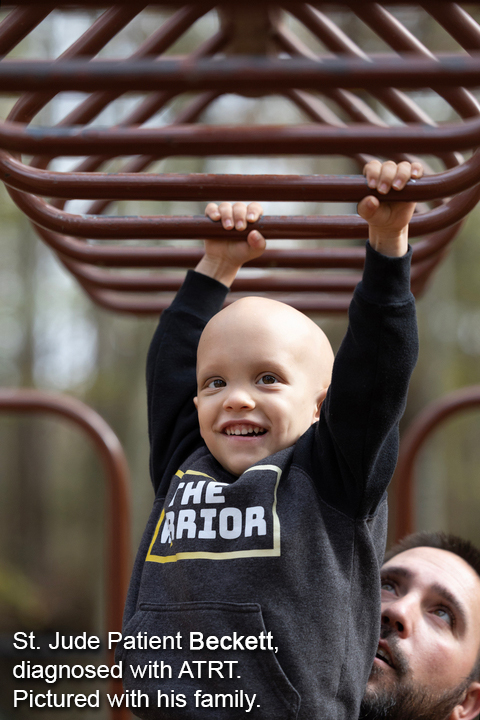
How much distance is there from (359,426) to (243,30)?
937 mm

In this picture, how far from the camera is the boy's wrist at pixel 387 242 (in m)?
0.97

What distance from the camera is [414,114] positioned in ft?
4.85

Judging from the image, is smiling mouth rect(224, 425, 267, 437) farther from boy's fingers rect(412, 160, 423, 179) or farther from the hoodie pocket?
boy's fingers rect(412, 160, 423, 179)

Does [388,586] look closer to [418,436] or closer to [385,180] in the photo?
[418,436]

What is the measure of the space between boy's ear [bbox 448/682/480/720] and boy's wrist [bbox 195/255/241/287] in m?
0.98

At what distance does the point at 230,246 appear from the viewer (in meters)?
1.31

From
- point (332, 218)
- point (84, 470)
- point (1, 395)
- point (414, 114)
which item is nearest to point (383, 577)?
point (332, 218)

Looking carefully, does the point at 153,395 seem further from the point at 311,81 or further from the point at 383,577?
the point at 311,81

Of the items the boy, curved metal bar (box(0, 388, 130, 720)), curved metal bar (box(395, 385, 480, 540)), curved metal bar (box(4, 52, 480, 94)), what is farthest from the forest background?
curved metal bar (box(4, 52, 480, 94))

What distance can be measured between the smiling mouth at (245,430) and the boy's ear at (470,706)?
2.82 ft

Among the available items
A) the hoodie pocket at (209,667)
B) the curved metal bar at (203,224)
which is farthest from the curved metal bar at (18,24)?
the hoodie pocket at (209,667)

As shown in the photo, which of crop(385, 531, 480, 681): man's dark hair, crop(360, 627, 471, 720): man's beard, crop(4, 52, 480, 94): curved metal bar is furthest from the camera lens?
crop(385, 531, 480, 681): man's dark hair

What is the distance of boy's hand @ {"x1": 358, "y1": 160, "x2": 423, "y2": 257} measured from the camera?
0.93m

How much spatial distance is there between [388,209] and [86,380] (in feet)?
35.4
